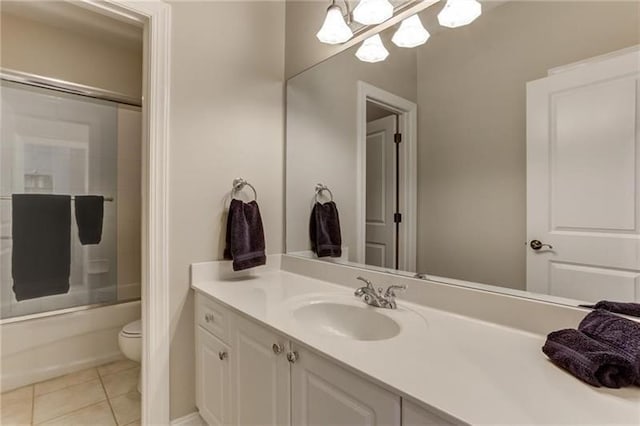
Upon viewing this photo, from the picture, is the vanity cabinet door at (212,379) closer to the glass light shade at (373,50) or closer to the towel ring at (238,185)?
the towel ring at (238,185)

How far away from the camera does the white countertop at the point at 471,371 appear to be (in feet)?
1.88

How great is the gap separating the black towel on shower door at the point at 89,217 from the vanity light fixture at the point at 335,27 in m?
2.03

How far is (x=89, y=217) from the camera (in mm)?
2301

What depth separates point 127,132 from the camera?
252cm

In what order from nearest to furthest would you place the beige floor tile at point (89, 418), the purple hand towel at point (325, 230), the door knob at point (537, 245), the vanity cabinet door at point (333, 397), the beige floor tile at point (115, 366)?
the vanity cabinet door at point (333, 397)
the door knob at point (537, 245)
the beige floor tile at point (89, 418)
the purple hand towel at point (325, 230)
the beige floor tile at point (115, 366)

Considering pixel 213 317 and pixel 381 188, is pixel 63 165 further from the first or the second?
pixel 381 188

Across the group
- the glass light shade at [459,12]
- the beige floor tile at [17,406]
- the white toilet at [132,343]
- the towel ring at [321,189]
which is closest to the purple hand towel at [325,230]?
the towel ring at [321,189]

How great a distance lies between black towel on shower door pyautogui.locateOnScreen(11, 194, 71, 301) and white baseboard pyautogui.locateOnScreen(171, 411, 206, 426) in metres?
1.40

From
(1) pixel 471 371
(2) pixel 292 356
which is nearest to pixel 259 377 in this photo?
(2) pixel 292 356

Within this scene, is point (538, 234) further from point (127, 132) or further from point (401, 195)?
point (127, 132)

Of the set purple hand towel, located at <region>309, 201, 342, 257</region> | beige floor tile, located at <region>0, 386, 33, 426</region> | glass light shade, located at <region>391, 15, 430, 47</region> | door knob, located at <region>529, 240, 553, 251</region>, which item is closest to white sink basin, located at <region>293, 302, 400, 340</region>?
purple hand towel, located at <region>309, 201, 342, 257</region>

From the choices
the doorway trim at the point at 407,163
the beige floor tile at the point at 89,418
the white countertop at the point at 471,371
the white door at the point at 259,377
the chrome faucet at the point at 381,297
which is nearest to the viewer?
the white countertop at the point at 471,371

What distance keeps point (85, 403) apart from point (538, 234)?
2.47 meters

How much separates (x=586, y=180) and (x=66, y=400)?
9.09ft
